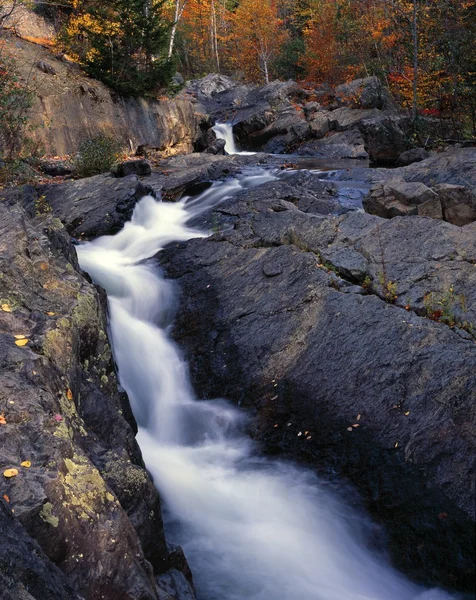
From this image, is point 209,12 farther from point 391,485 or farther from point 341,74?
point 391,485

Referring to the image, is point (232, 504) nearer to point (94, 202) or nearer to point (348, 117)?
point (94, 202)

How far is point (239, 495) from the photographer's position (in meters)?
5.18

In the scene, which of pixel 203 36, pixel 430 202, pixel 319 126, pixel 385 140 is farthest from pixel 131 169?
pixel 203 36

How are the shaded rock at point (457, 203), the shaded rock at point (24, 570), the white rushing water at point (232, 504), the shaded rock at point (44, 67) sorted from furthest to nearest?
the shaded rock at point (44, 67) → the shaded rock at point (457, 203) → the white rushing water at point (232, 504) → the shaded rock at point (24, 570)

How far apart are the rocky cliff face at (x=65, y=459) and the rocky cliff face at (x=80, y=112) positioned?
10.5 metres

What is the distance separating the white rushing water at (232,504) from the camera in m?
4.23

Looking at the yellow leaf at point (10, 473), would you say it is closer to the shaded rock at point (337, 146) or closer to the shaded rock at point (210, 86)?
the shaded rock at point (337, 146)

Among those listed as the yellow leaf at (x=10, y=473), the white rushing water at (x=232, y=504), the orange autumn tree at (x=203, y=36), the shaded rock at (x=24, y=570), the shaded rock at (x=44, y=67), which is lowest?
the white rushing water at (x=232, y=504)

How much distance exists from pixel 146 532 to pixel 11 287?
8.11 ft

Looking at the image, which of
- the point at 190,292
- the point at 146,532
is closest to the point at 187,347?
the point at 190,292

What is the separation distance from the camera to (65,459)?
3084 mm

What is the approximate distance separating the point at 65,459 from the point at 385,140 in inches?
731

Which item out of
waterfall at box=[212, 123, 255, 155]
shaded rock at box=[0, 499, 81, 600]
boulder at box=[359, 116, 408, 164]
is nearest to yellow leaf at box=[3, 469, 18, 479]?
shaded rock at box=[0, 499, 81, 600]

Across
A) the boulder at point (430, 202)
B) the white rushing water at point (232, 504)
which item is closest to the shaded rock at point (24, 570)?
the white rushing water at point (232, 504)
